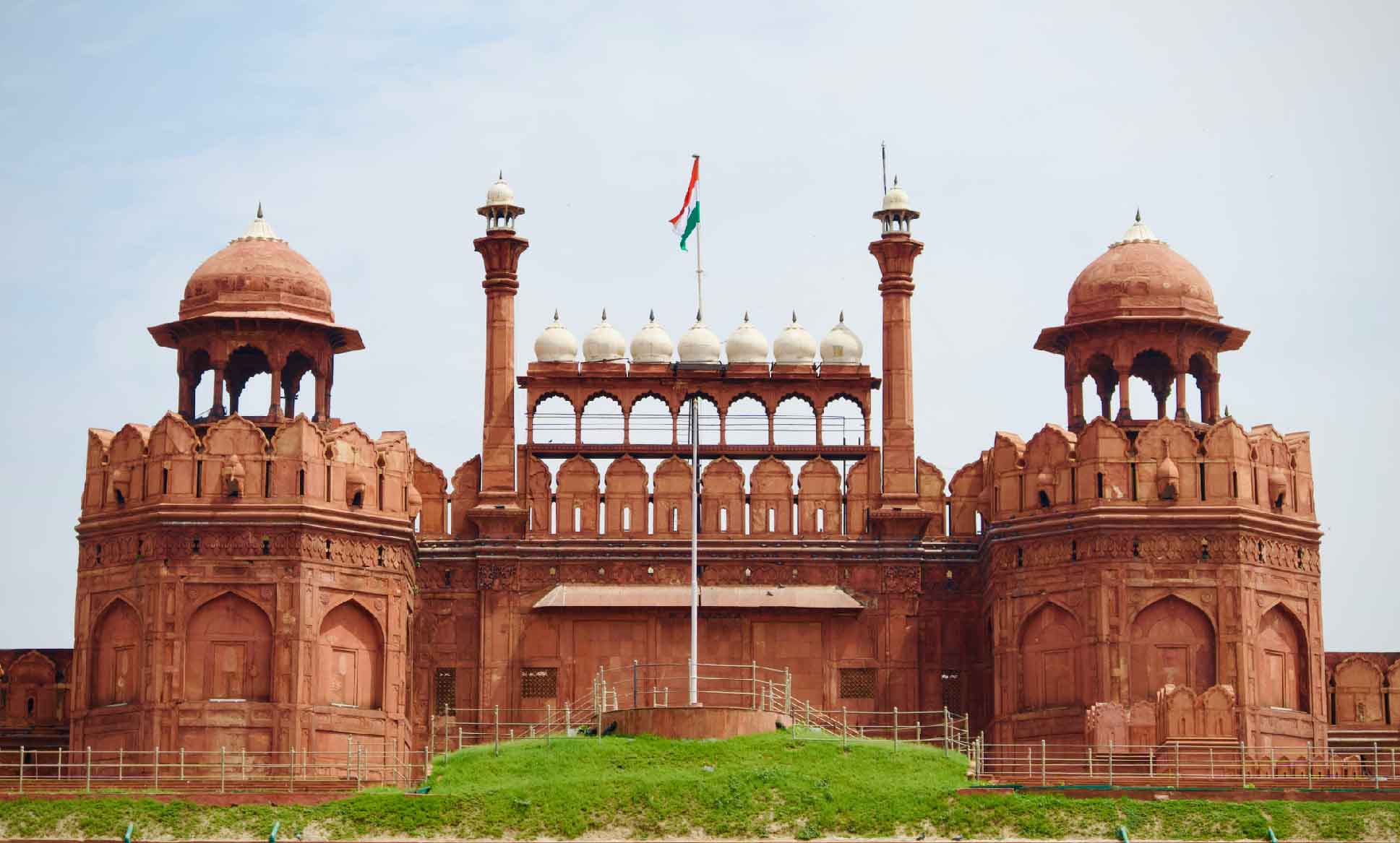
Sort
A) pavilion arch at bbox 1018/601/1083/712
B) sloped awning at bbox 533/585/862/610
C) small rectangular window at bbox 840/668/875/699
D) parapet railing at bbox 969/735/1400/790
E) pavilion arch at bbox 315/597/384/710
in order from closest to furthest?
1. parapet railing at bbox 969/735/1400/790
2. pavilion arch at bbox 315/597/384/710
3. pavilion arch at bbox 1018/601/1083/712
4. sloped awning at bbox 533/585/862/610
5. small rectangular window at bbox 840/668/875/699

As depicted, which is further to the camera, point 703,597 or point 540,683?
point 703,597

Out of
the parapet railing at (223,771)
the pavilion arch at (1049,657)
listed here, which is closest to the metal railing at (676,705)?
the pavilion arch at (1049,657)

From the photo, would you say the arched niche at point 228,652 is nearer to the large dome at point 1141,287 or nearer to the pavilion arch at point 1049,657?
the pavilion arch at point 1049,657

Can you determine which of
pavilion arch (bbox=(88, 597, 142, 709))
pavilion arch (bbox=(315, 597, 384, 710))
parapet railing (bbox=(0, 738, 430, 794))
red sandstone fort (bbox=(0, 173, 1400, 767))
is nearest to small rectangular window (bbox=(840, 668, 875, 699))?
red sandstone fort (bbox=(0, 173, 1400, 767))

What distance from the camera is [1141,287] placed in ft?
232

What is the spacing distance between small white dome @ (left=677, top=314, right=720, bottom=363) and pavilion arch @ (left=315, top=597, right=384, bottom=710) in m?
10.6

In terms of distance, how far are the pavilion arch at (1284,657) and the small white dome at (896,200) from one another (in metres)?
13.1

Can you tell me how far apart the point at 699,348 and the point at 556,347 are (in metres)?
3.34

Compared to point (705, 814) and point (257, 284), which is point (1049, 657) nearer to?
point (705, 814)

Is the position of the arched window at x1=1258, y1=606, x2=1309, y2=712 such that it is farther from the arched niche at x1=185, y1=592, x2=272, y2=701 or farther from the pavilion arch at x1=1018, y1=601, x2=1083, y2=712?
the arched niche at x1=185, y1=592, x2=272, y2=701

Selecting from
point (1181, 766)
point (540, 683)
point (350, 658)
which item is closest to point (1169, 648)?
point (1181, 766)

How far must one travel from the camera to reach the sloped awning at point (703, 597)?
2798 inches

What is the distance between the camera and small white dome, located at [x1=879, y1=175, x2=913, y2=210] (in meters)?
73.3

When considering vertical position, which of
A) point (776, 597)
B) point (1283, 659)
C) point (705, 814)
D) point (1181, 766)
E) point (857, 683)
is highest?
point (776, 597)
